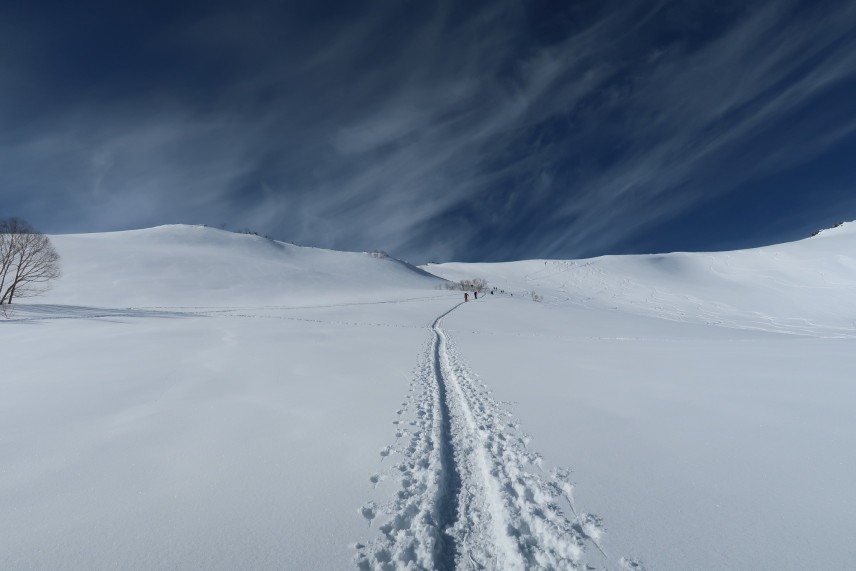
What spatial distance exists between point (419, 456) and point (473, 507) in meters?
1.23

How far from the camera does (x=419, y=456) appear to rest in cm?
502

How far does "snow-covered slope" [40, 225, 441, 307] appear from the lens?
136ft

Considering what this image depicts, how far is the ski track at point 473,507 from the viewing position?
3.21m

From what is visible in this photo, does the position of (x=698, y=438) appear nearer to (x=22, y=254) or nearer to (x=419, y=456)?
(x=419, y=456)

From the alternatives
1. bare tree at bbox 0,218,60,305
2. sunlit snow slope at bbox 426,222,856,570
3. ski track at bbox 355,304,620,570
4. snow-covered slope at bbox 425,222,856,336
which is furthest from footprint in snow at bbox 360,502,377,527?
snow-covered slope at bbox 425,222,856,336

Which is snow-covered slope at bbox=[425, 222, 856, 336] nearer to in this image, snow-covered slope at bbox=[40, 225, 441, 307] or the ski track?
snow-covered slope at bbox=[40, 225, 441, 307]

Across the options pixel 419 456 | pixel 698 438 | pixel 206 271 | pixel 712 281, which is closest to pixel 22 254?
pixel 206 271

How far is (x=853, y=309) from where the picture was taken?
51.3 meters

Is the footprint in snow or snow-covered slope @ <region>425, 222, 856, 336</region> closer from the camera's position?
the footprint in snow

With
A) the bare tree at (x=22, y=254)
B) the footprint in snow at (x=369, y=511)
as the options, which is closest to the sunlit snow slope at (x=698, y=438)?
the footprint in snow at (x=369, y=511)

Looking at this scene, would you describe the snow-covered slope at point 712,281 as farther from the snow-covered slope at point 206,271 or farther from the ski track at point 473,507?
the ski track at point 473,507

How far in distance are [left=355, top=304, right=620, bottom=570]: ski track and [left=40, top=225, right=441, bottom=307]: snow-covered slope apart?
3832cm

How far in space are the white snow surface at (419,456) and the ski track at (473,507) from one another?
0.08 ft

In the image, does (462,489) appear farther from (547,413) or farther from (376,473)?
(547,413)
